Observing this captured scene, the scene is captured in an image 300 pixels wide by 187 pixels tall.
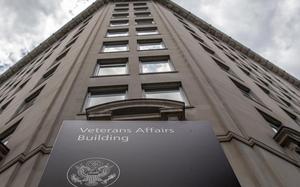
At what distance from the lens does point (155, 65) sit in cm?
1862

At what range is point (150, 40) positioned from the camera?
73.7ft

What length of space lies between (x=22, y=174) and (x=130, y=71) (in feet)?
28.6

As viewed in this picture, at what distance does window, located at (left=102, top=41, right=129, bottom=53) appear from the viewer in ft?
70.5

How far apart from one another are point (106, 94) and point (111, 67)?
3.52 metres

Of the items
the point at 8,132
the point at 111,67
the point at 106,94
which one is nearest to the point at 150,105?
the point at 106,94

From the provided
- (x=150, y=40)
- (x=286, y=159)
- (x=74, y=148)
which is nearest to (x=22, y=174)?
(x=74, y=148)

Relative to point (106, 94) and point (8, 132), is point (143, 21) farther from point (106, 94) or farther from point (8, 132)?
point (8, 132)

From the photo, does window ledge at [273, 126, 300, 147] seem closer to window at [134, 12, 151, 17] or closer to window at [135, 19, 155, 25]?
window at [135, 19, 155, 25]

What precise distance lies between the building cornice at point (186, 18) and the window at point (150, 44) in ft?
64.8

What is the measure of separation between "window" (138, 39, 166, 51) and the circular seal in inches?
521

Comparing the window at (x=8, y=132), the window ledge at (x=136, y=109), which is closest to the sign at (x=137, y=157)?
the window ledge at (x=136, y=109)

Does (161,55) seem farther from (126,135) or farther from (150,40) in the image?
(126,135)

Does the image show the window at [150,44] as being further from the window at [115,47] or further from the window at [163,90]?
the window at [163,90]

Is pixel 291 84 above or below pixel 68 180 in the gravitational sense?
above
